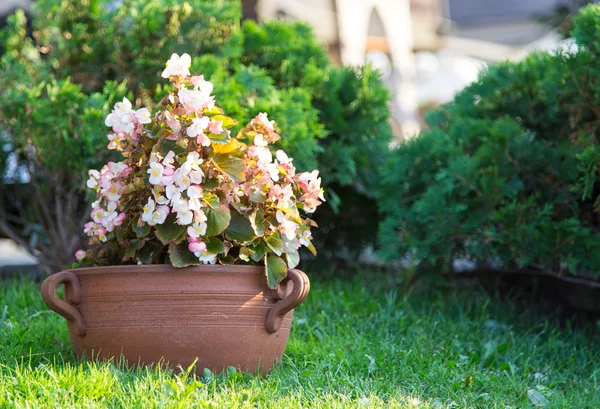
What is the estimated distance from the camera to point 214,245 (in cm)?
227

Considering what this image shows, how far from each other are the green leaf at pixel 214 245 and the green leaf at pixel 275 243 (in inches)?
6.2

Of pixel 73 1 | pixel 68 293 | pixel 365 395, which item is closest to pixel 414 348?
pixel 365 395

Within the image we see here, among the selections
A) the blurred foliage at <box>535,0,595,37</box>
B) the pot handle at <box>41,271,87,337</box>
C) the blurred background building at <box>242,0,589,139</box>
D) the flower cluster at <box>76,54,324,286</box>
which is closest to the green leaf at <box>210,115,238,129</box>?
the flower cluster at <box>76,54,324,286</box>

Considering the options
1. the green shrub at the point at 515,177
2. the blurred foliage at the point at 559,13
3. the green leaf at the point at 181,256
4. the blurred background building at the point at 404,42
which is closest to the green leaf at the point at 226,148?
the green leaf at the point at 181,256

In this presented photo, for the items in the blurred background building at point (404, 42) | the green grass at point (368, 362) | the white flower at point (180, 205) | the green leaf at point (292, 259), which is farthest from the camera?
the blurred background building at point (404, 42)

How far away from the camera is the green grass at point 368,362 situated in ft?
6.70

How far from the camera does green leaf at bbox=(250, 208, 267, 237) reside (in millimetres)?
2281

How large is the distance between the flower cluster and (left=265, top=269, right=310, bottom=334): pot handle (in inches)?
2.0

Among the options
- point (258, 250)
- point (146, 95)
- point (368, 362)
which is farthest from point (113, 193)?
point (146, 95)

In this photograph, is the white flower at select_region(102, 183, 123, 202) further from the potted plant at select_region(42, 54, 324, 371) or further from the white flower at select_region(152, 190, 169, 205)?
the white flower at select_region(152, 190, 169, 205)

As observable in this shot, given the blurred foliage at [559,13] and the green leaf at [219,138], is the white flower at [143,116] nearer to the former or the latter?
the green leaf at [219,138]

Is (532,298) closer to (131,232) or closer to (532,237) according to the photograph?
(532,237)

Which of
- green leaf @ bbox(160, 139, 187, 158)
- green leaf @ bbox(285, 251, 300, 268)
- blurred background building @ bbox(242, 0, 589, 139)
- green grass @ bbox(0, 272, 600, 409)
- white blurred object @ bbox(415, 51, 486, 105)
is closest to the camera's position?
green grass @ bbox(0, 272, 600, 409)

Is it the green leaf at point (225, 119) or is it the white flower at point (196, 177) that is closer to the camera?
the white flower at point (196, 177)
